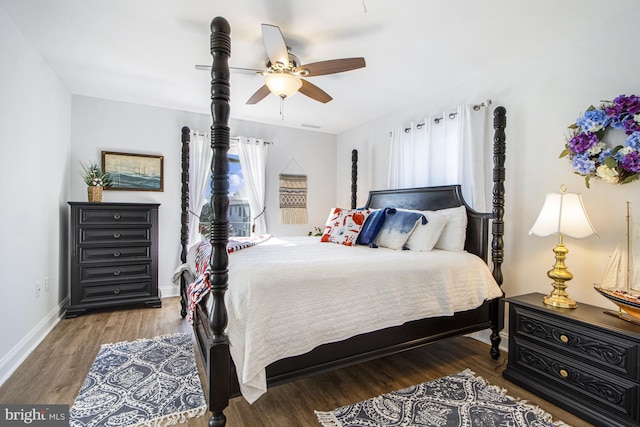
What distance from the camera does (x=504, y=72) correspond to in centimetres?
283

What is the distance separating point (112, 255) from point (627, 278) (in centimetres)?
456

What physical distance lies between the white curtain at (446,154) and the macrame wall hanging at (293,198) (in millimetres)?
1642

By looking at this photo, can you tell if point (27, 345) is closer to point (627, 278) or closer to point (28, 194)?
point (28, 194)

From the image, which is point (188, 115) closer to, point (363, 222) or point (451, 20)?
point (363, 222)

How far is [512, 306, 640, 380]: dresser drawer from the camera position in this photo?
1646 millimetres

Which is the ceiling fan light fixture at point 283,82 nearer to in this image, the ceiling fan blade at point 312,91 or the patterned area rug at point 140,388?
the ceiling fan blade at point 312,91

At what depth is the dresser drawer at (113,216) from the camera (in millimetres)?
3393

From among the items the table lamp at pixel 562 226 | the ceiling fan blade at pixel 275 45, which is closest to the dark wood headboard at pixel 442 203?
the table lamp at pixel 562 226

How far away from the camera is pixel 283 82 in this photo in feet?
7.98

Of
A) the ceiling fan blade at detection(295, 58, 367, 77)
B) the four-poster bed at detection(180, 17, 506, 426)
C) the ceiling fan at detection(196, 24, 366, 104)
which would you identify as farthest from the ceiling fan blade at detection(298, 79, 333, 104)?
the four-poster bed at detection(180, 17, 506, 426)

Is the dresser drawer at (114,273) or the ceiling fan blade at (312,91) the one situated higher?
the ceiling fan blade at (312,91)

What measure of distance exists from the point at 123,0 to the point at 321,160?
3.65 meters

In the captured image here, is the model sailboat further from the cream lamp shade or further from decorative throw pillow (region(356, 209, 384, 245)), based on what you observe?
decorative throw pillow (region(356, 209, 384, 245))

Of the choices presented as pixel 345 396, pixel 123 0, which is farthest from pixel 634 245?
pixel 123 0
